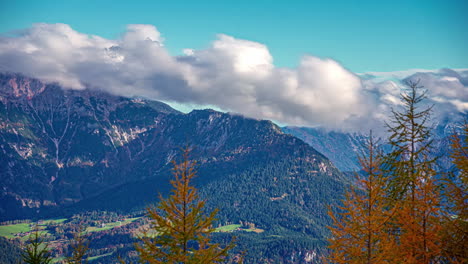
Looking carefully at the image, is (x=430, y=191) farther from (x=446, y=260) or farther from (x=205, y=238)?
(x=205, y=238)

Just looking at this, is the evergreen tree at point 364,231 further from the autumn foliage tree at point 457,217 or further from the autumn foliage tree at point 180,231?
the autumn foliage tree at point 180,231

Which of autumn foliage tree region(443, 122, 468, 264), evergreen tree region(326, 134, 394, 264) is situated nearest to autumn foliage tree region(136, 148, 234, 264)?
evergreen tree region(326, 134, 394, 264)

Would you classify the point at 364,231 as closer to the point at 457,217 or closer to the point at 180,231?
the point at 457,217

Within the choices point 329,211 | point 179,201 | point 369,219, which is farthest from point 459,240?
point 179,201

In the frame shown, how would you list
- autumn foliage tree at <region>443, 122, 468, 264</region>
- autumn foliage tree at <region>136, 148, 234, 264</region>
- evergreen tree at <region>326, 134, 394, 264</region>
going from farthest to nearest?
autumn foliage tree at <region>136, 148, 234, 264</region> < autumn foliage tree at <region>443, 122, 468, 264</region> < evergreen tree at <region>326, 134, 394, 264</region>

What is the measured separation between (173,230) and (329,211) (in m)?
11.5

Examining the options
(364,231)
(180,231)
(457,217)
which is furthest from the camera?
(180,231)

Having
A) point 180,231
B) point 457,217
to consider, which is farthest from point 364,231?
point 180,231

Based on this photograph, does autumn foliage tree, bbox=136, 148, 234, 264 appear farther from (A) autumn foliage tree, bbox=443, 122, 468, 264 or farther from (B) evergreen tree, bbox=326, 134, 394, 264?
(A) autumn foliage tree, bbox=443, 122, 468, 264

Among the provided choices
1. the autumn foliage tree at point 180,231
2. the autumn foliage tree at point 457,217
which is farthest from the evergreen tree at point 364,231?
the autumn foliage tree at point 180,231

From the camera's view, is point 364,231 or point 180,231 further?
point 180,231

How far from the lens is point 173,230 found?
2916 cm

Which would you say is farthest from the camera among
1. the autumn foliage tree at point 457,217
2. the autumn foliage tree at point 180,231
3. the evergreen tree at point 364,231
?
the autumn foliage tree at point 180,231

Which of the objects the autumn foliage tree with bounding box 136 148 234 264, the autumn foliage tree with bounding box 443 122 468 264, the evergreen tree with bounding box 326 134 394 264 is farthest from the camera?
the autumn foliage tree with bounding box 136 148 234 264
